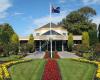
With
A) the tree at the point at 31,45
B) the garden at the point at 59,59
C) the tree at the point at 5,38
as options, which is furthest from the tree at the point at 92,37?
the tree at the point at 5,38

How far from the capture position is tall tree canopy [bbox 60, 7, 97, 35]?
86.1 m

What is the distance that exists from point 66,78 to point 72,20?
65558mm

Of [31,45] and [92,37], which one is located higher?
[92,37]

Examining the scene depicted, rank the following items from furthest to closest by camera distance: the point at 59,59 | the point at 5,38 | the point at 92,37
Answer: the point at 5,38 → the point at 92,37 → the point at 59,59

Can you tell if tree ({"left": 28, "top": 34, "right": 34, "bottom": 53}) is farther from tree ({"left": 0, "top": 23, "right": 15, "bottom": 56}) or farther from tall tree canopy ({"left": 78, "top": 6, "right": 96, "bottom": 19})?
tall tree canopy ({"left": 78, "top": 6, "right": 96, "bottom": 19})

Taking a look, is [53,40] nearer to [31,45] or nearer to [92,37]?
[92,37]

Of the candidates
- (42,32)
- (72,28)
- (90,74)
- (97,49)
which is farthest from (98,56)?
(72,28)

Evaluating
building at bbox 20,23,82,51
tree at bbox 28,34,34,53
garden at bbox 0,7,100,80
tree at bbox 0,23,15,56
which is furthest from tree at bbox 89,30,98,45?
tree at bbox 0,23,15,56

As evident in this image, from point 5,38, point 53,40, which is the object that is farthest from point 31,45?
point 5,38

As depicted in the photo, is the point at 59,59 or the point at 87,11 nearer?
the point at 59,59

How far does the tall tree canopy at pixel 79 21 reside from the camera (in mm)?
86062

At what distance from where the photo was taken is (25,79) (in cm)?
2322

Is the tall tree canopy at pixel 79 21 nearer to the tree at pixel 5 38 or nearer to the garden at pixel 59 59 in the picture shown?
the garden at pixel 59 59

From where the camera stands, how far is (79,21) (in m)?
87.9
